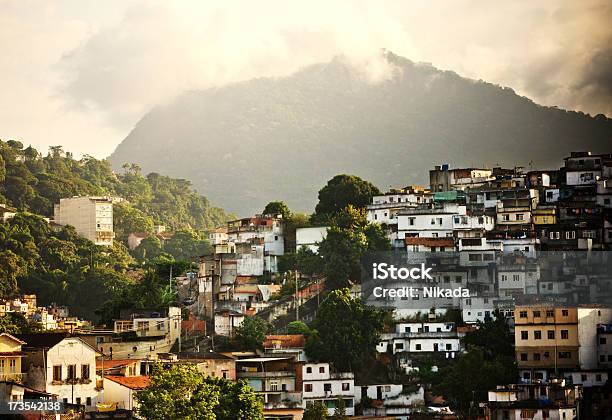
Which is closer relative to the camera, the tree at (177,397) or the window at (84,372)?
the tree at (177,397)

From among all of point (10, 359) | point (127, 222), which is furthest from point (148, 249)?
point (10, 359)

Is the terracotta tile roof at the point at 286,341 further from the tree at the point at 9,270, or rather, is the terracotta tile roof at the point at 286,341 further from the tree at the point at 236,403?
the tree at the point at 9,270

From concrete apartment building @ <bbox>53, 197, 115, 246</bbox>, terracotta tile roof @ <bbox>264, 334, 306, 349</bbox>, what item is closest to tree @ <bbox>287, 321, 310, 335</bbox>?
terracotta tile roof @ <bbox>264, 334, 306, 349</bbox>

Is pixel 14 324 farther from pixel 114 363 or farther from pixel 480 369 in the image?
pixel 480 369

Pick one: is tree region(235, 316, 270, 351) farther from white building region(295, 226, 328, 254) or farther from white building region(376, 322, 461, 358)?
white building region(295, 226, 328, 254)

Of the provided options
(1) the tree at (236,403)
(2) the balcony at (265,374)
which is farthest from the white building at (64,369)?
(2) the balcony at (265,374)

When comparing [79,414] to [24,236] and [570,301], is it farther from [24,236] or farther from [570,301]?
[24,236]

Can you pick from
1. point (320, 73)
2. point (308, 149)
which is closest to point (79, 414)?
point (308, 149)
